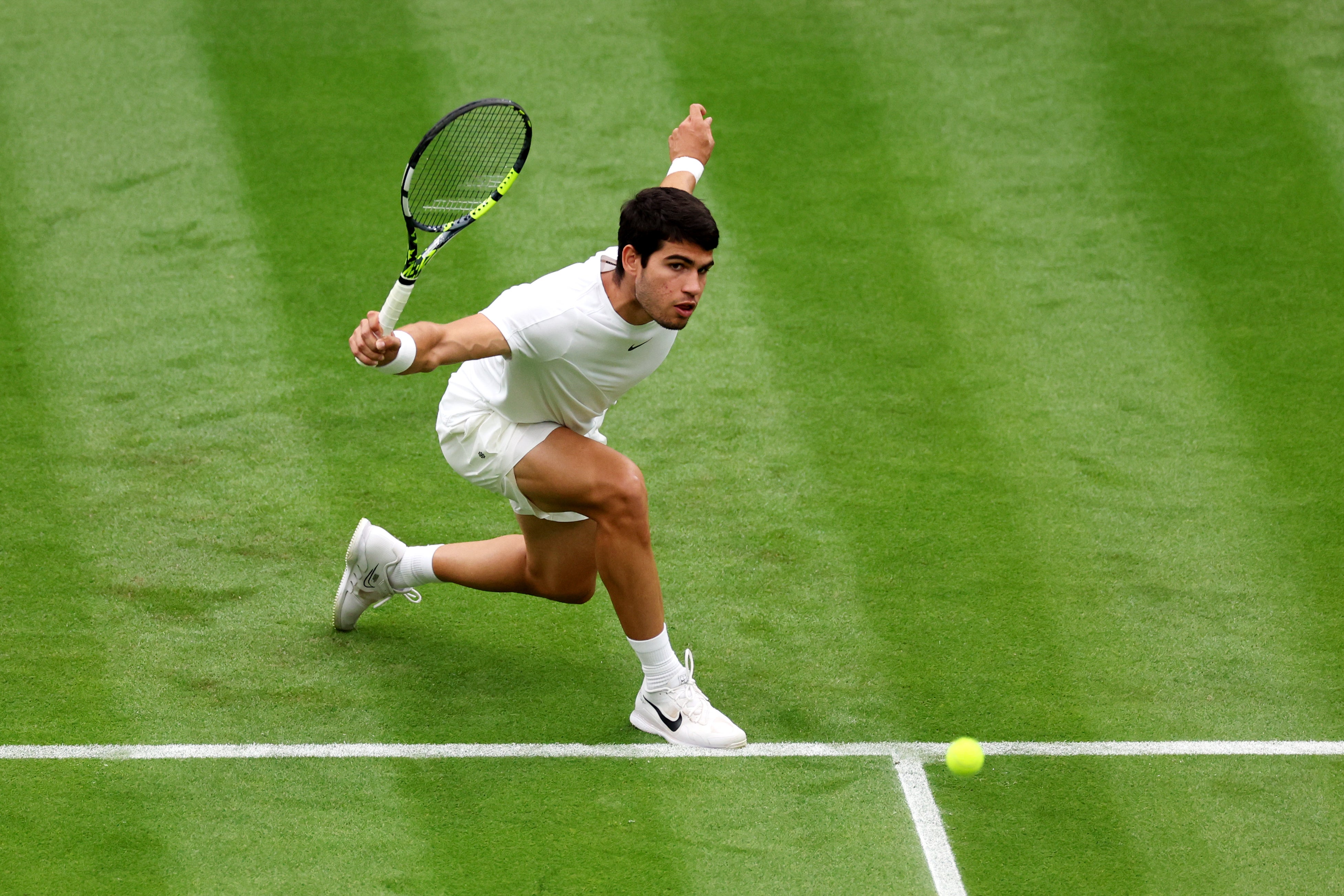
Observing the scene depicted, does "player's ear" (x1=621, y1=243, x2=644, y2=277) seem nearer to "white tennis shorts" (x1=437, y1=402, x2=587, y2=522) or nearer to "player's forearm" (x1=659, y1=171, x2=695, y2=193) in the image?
"player's forearm" (x1=659, y1=171, x2=695, y2=193)

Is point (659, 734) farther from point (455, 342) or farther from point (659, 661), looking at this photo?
→ point (455, 342)

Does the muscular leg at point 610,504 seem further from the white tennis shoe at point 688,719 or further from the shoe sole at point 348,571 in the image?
the shoe sole at point 348,571

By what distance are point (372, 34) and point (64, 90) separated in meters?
2.02

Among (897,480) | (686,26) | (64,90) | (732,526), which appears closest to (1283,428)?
(897,480)

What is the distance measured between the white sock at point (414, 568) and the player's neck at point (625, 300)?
1.32 m

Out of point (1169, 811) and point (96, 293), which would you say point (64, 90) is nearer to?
point (96, 293)

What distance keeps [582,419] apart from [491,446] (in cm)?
33

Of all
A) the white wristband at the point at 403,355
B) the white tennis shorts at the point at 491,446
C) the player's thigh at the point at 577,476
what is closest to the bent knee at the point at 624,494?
the player's thigh at the point at 577,476

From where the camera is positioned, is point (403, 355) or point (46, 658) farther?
point (46, 658)

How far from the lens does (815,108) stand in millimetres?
10109

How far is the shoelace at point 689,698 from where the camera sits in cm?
536

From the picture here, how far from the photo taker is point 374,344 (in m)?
4.52

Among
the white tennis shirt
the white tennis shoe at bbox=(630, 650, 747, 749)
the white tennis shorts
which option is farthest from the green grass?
the white tennis shirt

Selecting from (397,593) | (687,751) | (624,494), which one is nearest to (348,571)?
(397,593)
